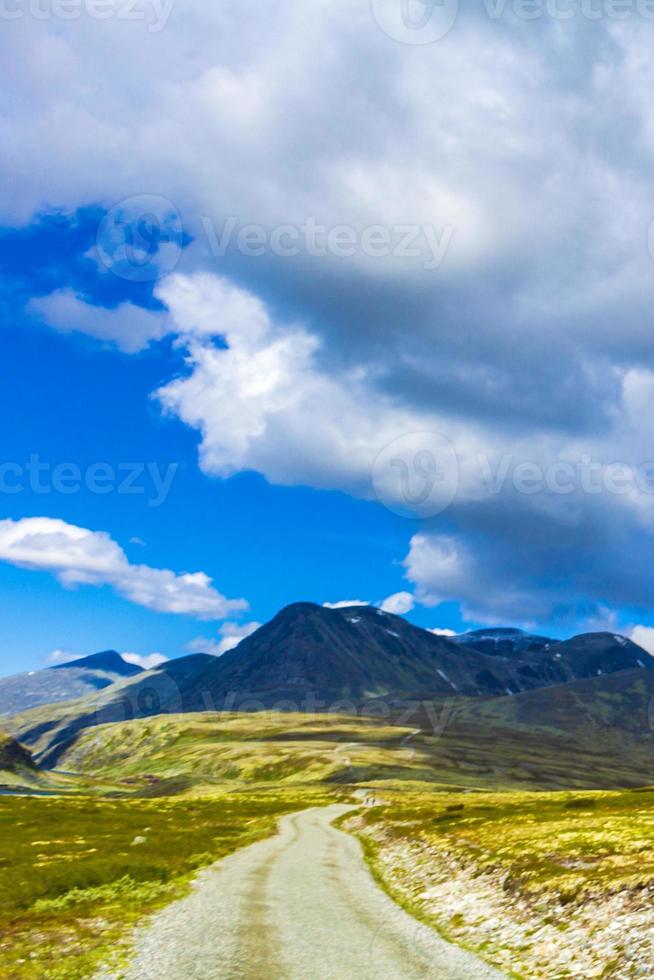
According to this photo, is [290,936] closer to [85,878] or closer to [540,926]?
[540,926]

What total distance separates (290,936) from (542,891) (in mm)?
13369

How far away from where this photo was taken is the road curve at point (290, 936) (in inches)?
989

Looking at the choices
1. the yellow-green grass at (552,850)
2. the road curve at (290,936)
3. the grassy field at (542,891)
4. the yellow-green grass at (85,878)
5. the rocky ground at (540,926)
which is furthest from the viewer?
the yellow-green grass at (552,850)

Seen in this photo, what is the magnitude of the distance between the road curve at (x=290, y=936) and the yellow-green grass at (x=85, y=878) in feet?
6.75

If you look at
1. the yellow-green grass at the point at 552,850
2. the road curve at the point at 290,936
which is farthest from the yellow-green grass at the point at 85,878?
the yellow-green grass at the point at 552,850

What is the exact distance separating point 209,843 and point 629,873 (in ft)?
163

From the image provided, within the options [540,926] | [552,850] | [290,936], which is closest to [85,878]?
[290,936]

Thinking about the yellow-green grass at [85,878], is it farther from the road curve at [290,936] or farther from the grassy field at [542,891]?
the grassy field at [542,891]

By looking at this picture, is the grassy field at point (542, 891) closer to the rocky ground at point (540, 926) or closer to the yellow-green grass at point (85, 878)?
the rocky ground at point (540, 926)

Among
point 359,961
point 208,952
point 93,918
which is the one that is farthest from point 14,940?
point 359,961

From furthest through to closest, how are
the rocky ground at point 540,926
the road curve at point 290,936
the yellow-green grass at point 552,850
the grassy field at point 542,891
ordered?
the yellow-green grass at point 552,850, the grassy field at point 542,891, the road curve at point 290,936, the rocky ground at point 540,926

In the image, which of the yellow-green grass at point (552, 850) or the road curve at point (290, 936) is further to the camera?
the yellow-green grass at point (552, 850)

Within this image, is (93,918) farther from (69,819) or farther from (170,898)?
(69,819)

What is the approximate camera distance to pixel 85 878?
44.1 m
